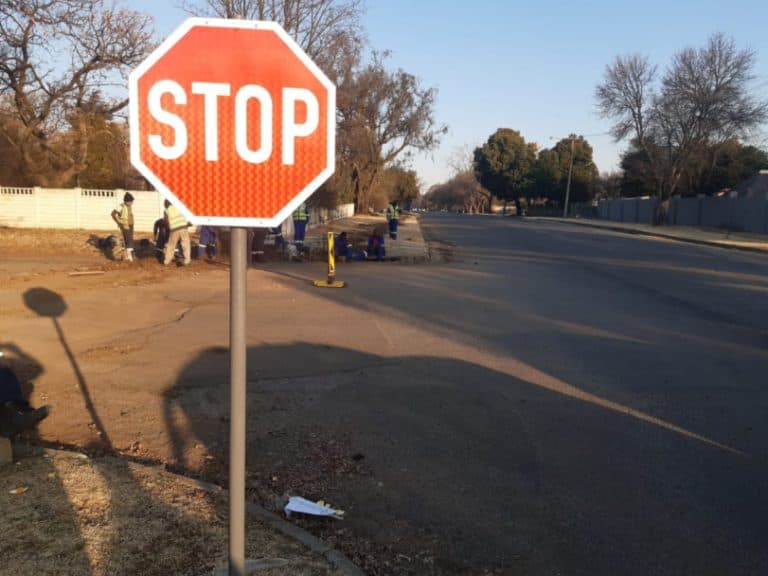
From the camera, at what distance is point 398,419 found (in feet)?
19.5

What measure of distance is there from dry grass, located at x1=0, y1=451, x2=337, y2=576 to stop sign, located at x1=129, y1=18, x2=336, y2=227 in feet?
6.28

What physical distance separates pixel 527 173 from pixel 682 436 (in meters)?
85.9

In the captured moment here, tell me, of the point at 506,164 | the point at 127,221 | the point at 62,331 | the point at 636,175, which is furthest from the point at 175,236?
the point at 506,164

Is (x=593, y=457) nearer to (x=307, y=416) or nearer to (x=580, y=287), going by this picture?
(x=307, y=416)

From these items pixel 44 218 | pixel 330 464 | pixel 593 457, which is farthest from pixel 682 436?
pixel 44 218

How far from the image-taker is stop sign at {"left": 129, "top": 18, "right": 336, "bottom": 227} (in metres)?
2.36

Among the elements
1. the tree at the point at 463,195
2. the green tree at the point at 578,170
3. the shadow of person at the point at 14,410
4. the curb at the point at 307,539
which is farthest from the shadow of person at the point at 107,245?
the tree at the point at 463,195

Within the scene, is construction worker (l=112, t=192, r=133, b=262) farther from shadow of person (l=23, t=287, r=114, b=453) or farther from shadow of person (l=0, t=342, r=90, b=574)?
shadow of person (l=0, t=342, r=90, b=574)

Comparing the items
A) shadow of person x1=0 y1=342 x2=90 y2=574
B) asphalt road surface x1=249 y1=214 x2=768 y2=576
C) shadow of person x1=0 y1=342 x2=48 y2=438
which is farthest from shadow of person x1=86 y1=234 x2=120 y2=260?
shadow of person x1=0 y1=342 x2=90 y2=574

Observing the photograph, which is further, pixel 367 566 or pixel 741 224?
pixel 741 224

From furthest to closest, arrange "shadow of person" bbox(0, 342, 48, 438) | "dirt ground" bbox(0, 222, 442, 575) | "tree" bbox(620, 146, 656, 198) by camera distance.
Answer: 1. "tree" bbox(620, 146, 656, 198)
2. "shadow of person" bbox(0, 342, 48, 438)
3. "dirt ground" bbox(0, 222, 442, 575)

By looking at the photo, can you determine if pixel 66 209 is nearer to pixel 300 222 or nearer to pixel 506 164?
pixel 300 222

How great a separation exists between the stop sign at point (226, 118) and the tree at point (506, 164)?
290ft

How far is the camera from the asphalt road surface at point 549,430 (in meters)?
3.98
